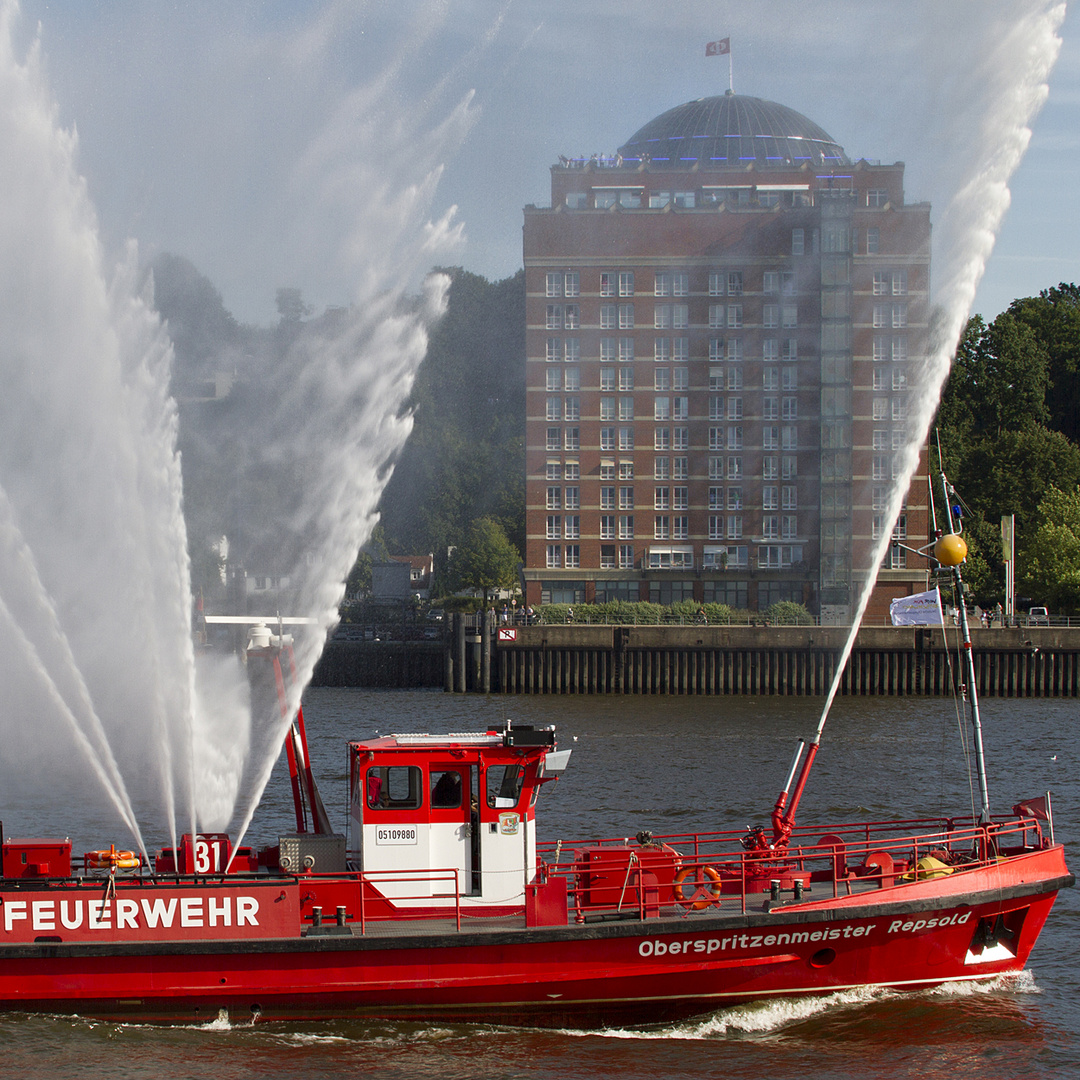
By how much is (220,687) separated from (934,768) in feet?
67.6

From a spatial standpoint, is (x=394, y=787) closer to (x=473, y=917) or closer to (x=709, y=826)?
(x=473, y=917)

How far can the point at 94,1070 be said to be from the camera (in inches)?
564

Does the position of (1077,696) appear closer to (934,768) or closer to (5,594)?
(934,768)

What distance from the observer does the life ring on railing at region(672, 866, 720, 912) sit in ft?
50.9

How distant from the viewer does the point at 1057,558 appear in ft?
247

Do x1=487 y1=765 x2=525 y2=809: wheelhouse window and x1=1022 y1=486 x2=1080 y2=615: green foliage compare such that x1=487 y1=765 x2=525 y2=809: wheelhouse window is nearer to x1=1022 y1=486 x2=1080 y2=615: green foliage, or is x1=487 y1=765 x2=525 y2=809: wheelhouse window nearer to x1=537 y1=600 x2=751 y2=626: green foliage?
x1=537 y1=600 x2=751 y2=626: green foliage

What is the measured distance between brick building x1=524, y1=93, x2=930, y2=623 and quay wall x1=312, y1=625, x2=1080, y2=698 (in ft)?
51.3

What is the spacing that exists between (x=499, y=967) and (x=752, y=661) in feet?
162

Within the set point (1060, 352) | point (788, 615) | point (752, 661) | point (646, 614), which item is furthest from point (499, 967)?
point (1060, 352)

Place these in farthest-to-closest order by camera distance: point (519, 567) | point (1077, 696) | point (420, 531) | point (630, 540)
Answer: point (420, 531)
point (519, 567)
point (630, 540)
point (1077, 696)

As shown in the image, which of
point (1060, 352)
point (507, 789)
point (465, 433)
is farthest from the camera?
point (465, 433)

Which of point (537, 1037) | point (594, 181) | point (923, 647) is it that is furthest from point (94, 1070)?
point (594, 181)

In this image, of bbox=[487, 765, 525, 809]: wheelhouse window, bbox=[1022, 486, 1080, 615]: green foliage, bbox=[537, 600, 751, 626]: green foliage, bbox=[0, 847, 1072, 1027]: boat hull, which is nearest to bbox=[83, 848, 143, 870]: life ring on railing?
bbox=[0, 847, 1072, 1027]: boat hull

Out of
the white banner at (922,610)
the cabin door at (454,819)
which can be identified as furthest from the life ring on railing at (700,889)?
the white banner at (922,610)
